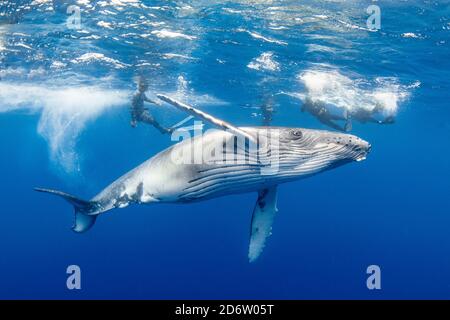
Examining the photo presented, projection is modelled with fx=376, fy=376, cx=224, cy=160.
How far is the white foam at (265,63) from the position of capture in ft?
67.7

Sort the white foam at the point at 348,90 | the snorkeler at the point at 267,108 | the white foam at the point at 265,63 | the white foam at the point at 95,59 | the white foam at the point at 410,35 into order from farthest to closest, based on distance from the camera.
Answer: the snorkeler at the point at 267,108, the white foam at the point at 348,90, the white foam at the point at 95,59, the white foam at the point at 265,63, the white foam at the point at 410,35

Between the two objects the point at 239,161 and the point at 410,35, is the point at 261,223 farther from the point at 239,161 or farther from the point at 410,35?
the point at 410,35

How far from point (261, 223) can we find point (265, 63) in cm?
1674

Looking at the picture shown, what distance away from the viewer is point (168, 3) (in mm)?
13742

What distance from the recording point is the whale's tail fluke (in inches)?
279

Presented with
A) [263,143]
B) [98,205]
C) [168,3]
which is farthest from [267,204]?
[168,3]

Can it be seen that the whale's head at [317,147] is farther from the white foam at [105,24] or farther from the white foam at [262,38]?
the white foam at [105,24]

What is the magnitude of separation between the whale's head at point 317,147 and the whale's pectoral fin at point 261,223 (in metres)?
1.42

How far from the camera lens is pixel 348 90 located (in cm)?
2642

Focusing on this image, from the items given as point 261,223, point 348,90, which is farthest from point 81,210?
point 348,90

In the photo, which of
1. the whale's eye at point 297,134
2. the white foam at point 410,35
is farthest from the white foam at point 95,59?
the whale's eye at point 297,134

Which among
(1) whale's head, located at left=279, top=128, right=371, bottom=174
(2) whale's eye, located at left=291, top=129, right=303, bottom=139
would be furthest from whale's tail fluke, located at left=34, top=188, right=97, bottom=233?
(2) whale's eye, located at left=291, top=129, right=303, bottom=139

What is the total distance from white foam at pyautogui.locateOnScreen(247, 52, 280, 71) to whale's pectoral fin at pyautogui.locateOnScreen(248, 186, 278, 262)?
14898mm
